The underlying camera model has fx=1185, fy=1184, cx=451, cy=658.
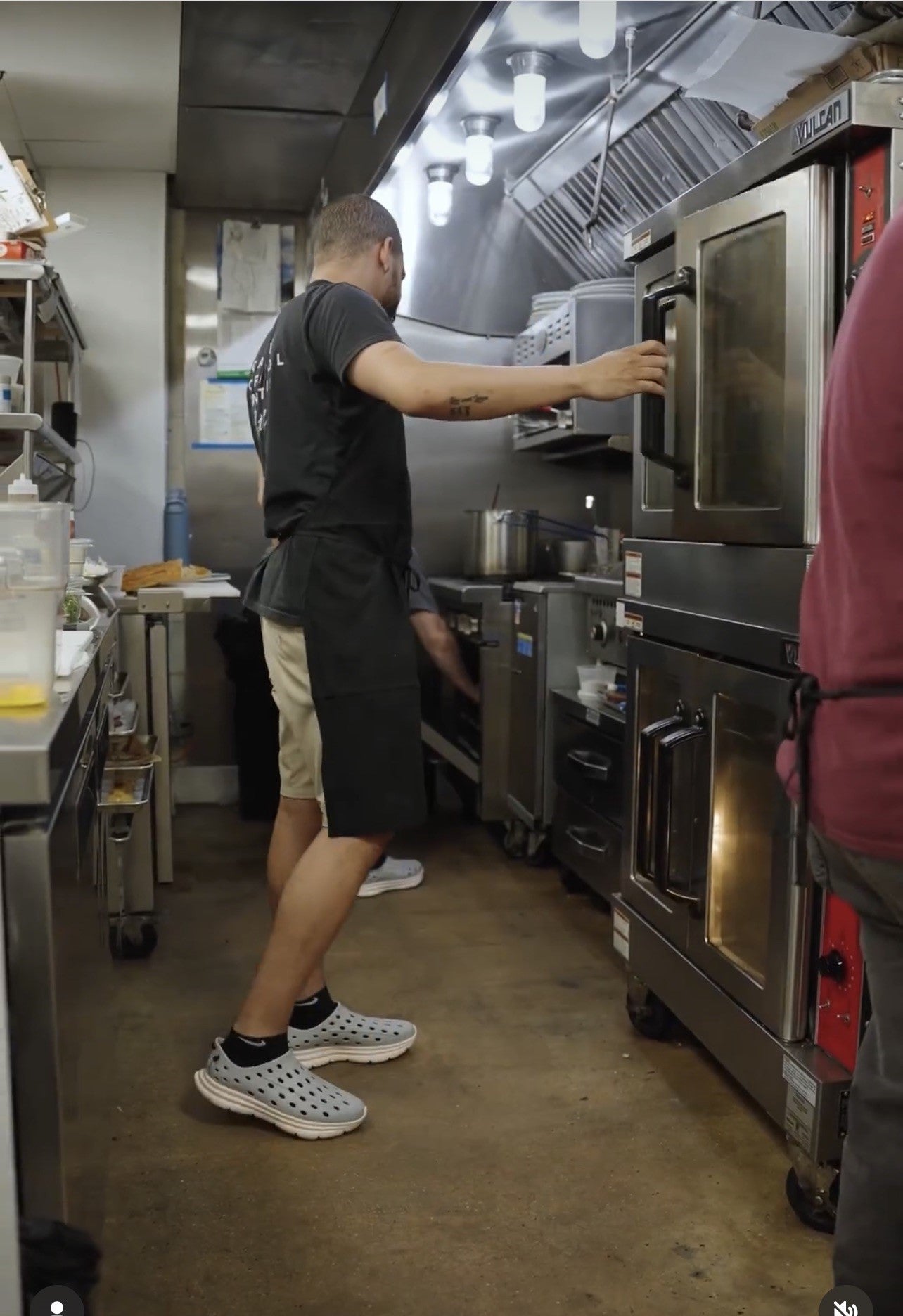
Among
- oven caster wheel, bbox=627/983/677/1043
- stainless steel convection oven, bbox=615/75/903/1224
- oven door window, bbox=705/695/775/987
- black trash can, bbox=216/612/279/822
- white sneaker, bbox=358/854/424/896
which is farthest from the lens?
black trash can, bbox=216/612/279/822

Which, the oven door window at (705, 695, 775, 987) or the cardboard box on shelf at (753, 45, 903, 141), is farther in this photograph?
the oven door window at (705, 695, 775, 987)

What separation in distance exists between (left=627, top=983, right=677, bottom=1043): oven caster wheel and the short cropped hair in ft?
5.14

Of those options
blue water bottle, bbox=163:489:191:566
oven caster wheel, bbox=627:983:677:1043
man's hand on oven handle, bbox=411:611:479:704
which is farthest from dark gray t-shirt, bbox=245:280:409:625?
blue water bottle, bbox=163:489:191:566

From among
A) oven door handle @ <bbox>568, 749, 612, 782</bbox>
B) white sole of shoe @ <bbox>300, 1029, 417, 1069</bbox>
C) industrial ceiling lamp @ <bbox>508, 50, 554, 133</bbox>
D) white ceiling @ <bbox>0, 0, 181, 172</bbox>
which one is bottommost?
white sole of shoe @ <bbox>300, 1029, 417, 1069</bbox>

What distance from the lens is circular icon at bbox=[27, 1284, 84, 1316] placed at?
42.2 inches

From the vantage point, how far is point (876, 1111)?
3.92ft

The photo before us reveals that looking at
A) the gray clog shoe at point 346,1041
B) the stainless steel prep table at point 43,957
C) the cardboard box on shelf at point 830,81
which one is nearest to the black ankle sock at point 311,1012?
the gray clog shoe at point 346,1041

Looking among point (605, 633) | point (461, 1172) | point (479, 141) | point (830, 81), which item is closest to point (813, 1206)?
point (461, 1172)

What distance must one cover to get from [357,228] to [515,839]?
2195mm

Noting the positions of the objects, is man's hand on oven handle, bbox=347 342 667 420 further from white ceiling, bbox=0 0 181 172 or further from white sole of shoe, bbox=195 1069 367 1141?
white ceiling, bbox=0 0 181 172

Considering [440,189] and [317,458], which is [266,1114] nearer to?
[317,458]

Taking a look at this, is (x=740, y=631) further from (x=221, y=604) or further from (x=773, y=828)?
(x=221, y=604)

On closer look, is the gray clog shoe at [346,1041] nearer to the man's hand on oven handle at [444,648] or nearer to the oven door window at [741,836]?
the oven door window at [741,836]

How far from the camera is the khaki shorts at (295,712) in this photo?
7.04 ft
